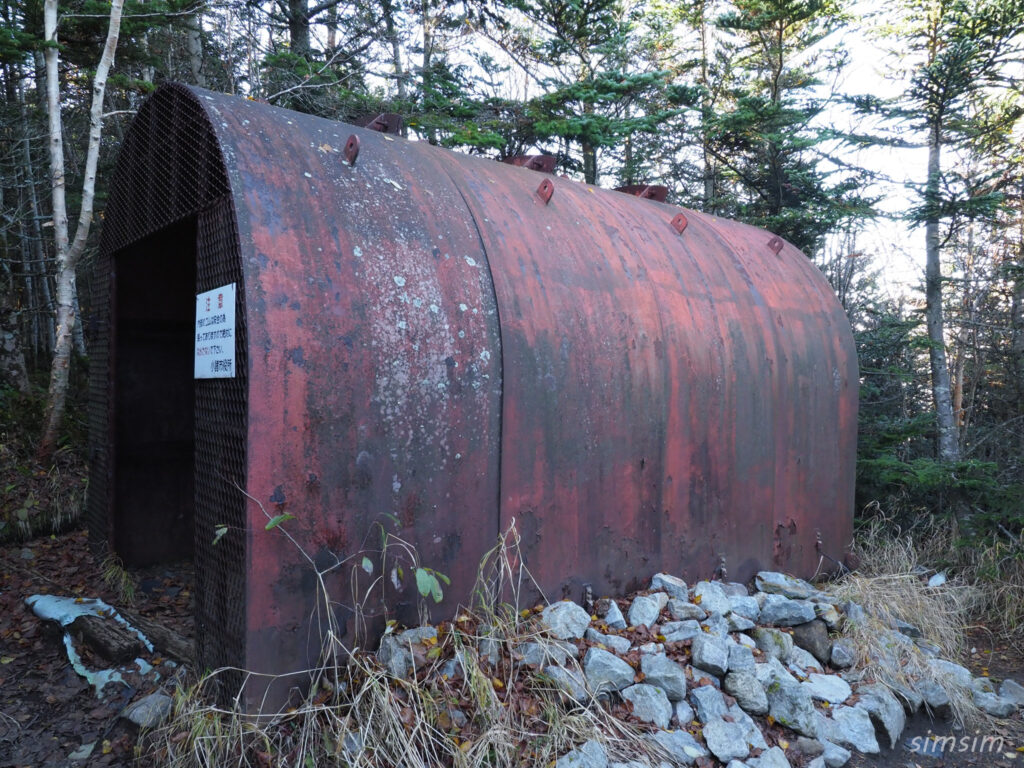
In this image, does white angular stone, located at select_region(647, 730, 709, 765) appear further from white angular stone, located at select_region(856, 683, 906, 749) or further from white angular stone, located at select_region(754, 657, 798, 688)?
white angular stone, located at select_region(856, 683, 906, 749)

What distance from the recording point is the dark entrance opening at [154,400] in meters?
4.54

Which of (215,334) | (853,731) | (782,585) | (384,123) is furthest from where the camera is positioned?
(782,585)

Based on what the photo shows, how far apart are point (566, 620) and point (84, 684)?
2.45m

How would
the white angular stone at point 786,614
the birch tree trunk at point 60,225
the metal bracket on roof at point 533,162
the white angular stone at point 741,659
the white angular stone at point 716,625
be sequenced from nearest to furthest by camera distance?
the white angular stone at point 741,659, the white angular stone at point 716,625, the white angular stone at point 786,614, the metal bracket on roof at point 533,162, the birch tree trunk at point 60,225

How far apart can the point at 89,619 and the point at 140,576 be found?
2.31 ft

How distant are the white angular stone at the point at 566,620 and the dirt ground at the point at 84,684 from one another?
1422mm

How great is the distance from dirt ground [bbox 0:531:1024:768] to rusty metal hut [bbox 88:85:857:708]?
449mm

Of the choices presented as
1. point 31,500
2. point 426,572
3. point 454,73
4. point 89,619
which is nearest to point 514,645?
point 426,572

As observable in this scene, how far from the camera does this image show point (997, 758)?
3.41 m

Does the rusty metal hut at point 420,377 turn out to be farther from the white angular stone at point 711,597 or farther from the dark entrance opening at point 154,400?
the white angular stone at point 711,597

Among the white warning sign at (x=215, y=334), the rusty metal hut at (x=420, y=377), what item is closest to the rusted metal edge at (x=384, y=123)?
the rusty metal hut at (x=420, y=377)

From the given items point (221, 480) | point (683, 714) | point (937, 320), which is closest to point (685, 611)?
point (683, 714)

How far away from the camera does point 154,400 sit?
4715 millimetres

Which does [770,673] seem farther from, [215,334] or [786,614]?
[215,334]
